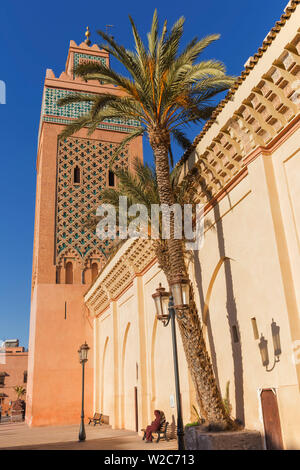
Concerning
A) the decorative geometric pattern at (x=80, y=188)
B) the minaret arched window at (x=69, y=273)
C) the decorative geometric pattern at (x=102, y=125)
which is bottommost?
the minaret arched window at (x=69, y=273)

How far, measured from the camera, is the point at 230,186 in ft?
28.5

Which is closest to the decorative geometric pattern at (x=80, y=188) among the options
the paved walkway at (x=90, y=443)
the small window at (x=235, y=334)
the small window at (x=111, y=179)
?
the small window at (x=111, y=179)

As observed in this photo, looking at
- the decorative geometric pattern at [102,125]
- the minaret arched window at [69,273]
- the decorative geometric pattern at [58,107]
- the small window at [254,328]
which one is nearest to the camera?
the small window at [254,328]

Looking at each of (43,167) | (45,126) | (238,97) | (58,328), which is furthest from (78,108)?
(238,97)

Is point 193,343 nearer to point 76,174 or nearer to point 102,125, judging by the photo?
point 76,174

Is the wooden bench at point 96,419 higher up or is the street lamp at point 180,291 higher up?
the street lamp at point 180,291

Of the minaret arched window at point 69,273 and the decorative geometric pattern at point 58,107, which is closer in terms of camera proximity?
the minaret arched window at point 69,273

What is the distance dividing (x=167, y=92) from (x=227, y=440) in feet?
19.9

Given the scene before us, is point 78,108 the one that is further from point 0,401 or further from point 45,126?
point 0,401

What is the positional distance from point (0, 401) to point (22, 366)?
11.4ft

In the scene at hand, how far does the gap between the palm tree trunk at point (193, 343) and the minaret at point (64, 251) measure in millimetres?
11466

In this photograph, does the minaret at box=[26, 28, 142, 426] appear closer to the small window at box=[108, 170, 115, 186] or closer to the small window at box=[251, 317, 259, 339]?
the small window at box=[108, 170, 115, 186]

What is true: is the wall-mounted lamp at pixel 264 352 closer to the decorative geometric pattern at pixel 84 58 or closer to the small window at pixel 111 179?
the small window at pixel 111 179

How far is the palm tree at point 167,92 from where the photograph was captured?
7.92m
